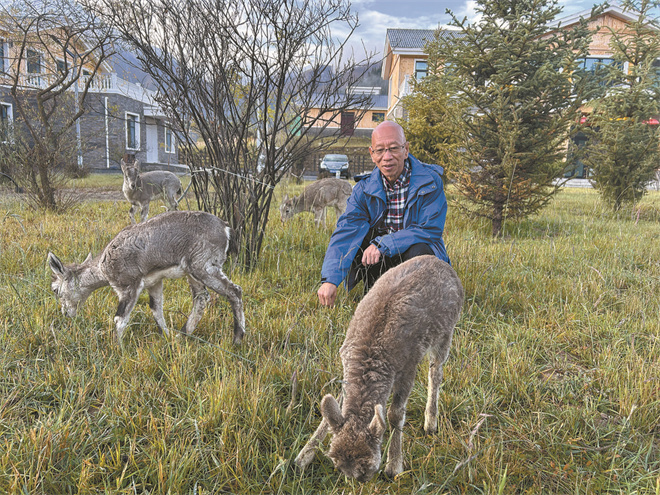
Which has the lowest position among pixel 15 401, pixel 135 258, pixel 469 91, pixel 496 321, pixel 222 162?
pixel 15 401

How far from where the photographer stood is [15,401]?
2756 mm

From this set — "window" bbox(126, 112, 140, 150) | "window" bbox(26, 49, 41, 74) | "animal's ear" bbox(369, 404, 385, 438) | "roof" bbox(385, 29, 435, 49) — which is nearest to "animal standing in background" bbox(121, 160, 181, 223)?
"window" bbox(26, 49, 41, 74)

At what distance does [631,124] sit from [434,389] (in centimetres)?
1243

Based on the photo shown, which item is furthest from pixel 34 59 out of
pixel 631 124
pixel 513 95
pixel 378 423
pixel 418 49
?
pixel 418 49

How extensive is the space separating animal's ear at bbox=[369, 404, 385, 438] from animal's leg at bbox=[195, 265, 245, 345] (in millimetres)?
1951

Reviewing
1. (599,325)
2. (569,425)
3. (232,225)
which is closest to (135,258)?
(232,225)

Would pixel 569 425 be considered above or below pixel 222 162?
below

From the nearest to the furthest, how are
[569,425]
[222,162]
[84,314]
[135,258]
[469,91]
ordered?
[569,425] < [135,258] < [84,314] < [222,162] < [469,91]

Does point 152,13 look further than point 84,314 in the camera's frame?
Yes

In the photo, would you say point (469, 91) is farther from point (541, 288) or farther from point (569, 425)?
point (569, 425)

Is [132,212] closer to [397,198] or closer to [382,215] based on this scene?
[382,215]

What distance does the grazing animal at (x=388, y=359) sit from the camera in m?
1.88

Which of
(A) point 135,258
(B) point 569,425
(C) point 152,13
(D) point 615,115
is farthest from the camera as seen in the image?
(D) point 615,115

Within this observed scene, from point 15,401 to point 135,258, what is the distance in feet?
4.25
